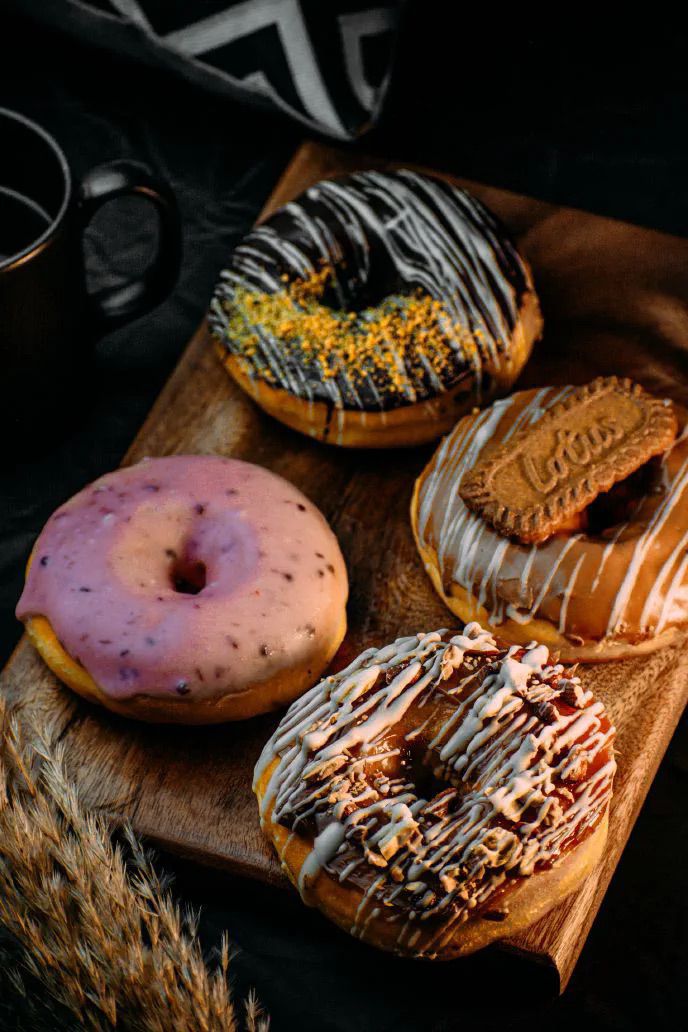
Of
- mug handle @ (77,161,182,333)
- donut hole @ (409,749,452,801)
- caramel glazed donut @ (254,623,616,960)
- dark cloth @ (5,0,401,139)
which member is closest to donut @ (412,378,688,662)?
caramel glazed donut @ (254,623,616,960)

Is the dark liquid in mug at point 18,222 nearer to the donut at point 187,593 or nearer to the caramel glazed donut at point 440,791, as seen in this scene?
the donut at point 187,593

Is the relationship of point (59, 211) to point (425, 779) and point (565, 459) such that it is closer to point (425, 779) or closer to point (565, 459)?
point (565, 459)

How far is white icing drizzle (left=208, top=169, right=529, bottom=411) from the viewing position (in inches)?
86.2

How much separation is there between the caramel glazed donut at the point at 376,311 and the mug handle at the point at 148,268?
0.44ft

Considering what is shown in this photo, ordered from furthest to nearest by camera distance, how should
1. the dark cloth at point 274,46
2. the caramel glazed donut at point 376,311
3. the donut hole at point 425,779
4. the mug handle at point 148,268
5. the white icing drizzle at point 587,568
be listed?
the dark cloth at point 274,46 < the caramel glazed donut at point 376,311 < the mug handle at point 148,268 < the white icing drizzle at point 587,568 < the donut hole at point 425,779

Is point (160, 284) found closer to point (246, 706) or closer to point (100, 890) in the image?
point (246, 706)

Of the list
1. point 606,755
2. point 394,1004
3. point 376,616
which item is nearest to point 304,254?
point 376,616

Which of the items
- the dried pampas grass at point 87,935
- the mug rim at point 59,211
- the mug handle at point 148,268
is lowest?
the dried pampas grass at point 87,935

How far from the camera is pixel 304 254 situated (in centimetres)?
231

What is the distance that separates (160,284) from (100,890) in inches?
41.5

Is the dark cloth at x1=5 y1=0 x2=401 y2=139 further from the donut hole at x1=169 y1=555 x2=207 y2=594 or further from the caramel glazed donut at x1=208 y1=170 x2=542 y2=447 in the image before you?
the donut hole at x1=169 y1=555 x2=207 y2=594

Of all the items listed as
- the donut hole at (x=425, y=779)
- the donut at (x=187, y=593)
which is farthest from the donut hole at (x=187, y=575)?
the donut hole at (x=425, y=779)

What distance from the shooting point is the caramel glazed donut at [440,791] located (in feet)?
5.42

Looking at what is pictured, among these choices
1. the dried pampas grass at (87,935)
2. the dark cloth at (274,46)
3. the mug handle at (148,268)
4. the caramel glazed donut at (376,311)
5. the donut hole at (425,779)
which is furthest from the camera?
the dark cloth at (274,46)
